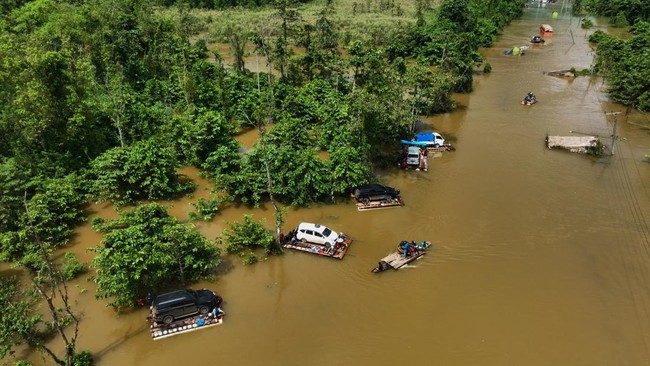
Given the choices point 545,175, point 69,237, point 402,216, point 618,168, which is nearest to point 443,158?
point 545,175

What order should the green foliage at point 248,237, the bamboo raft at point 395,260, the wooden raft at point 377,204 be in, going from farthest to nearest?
1. the wooden raft at point 377,204
2. the green foliage at point 248,237
3. the bamboo raft at point 395,260

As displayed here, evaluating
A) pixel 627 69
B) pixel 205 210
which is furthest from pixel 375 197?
pixel 627 69

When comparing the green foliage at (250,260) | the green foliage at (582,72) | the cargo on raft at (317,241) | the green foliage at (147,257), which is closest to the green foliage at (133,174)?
the green foliage at (147,257)

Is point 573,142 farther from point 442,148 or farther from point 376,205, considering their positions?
point 376,205

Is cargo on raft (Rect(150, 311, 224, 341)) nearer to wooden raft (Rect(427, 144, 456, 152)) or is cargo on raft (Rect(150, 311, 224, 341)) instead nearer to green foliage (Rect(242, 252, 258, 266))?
green foliage (Rect(242, 252, 258, 266))

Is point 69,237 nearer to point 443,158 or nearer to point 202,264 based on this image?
point 202,264

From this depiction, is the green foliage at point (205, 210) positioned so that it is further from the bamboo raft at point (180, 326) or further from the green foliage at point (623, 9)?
the green foliage at point (623, 9)
